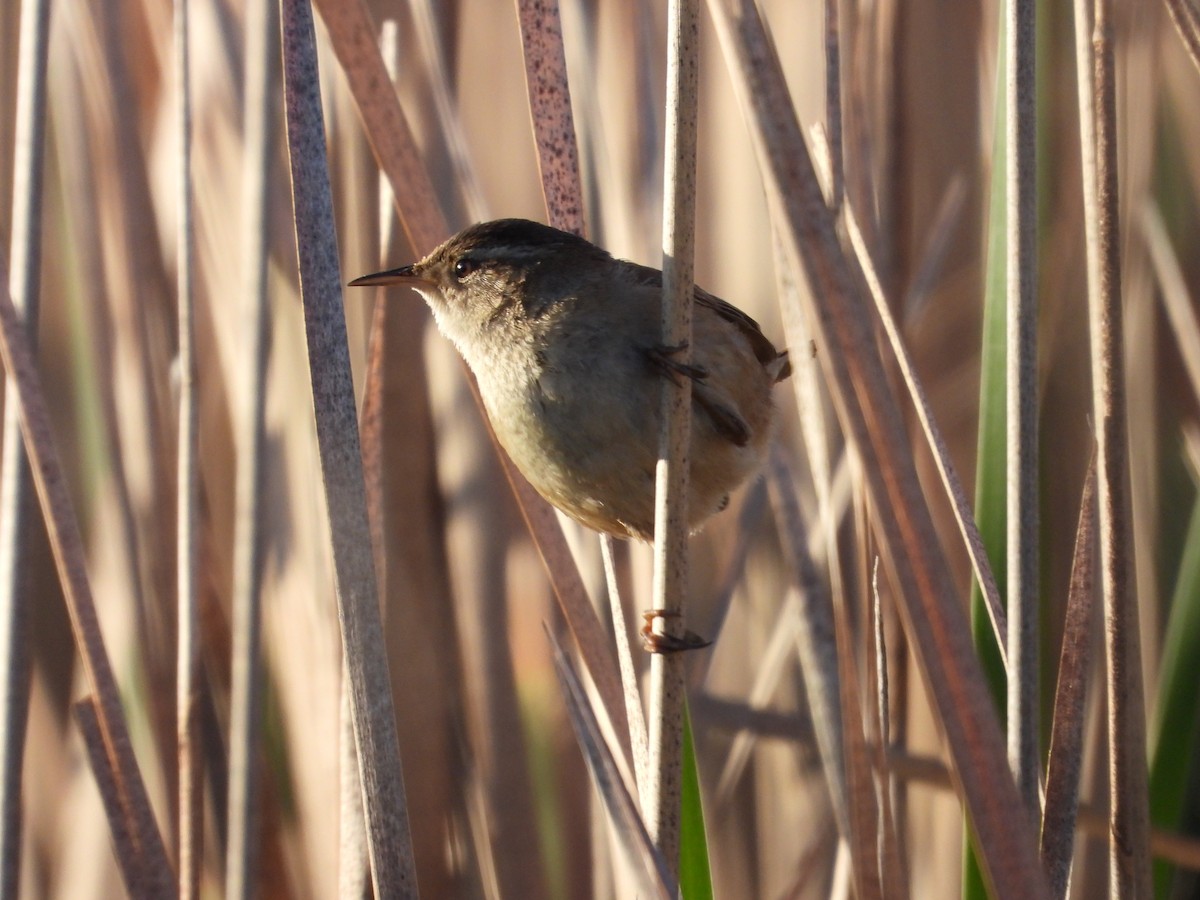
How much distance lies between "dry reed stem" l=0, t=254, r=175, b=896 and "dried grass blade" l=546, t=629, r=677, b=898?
61 cm

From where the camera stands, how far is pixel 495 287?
1.48 metres

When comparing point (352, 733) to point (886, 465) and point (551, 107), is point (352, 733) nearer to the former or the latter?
point (551, 107)

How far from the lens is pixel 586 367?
1.31 meters

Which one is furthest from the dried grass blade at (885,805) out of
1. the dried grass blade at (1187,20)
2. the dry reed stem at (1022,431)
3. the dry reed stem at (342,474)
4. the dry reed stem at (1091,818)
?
the dried grass blade at (1187,20)

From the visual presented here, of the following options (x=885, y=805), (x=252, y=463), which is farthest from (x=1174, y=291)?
(x=252, y=463)

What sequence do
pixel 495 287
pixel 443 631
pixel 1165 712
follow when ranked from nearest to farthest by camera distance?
pixel 495 287
pixel 1165 712
pixel 443 631

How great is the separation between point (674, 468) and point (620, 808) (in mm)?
298

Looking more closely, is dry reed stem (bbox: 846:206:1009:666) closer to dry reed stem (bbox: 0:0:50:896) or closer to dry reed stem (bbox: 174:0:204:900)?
dry reed stem (bbox: 174:0:204:900)

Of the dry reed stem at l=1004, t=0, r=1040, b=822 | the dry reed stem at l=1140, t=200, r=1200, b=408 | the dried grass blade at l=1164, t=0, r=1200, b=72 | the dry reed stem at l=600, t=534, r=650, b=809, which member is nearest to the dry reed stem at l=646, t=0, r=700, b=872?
the dry reed stem at l=600, t=534, r=650, b=809

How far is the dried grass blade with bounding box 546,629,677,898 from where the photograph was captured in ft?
3.22

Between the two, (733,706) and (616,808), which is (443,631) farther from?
(616,808)

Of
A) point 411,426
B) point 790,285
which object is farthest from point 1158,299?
point 411,426

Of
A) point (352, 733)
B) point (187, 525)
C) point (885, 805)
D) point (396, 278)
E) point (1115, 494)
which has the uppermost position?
point (396, 278)

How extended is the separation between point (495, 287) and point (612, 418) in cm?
30
